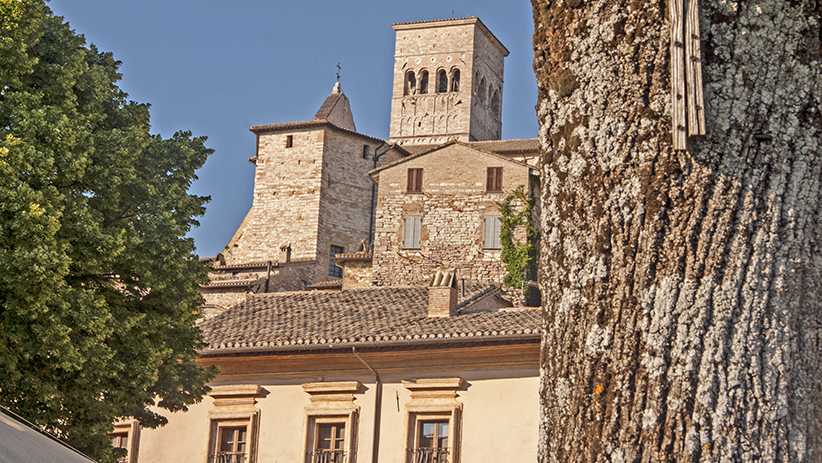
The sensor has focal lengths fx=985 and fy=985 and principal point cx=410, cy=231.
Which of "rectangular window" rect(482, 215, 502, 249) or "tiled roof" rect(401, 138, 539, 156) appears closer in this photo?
"rectangular window" rect(482, 215, 502, 249)

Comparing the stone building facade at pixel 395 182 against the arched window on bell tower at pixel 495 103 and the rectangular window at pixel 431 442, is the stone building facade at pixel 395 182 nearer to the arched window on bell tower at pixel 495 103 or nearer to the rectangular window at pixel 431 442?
the arched window on bell tower at pixel 495 103

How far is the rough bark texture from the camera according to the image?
8.73 ft

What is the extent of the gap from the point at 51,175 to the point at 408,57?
5913 cm

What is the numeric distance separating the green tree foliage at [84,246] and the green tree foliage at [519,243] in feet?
66.6

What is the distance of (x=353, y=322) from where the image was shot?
808 inches

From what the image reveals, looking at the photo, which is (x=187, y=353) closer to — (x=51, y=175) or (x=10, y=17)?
(x=51, y=175)

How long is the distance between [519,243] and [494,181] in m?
2.72

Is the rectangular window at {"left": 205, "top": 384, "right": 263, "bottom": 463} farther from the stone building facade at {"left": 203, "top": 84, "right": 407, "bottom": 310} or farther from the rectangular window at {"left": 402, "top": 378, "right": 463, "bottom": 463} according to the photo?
the stone building facade at {"left": 203, "top": 84, "right": 407, "bottom": 310}

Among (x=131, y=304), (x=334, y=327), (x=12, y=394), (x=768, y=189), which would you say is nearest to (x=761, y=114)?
(x=768, y=189)

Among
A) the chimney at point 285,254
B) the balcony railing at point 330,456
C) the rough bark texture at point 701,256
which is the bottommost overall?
the balcony railing at point 330,456

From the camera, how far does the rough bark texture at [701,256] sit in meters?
2.66

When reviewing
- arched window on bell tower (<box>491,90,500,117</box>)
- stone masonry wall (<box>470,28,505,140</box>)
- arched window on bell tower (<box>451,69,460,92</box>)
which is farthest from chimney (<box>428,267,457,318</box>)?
arched window on bell tower (<box>491,90,500,117</box>)

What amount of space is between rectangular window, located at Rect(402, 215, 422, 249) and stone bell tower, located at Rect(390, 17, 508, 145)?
31048mm

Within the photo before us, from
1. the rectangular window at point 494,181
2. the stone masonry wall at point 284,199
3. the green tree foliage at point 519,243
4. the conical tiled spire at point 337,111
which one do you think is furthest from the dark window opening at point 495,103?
the green tree foliage at point 519,243
